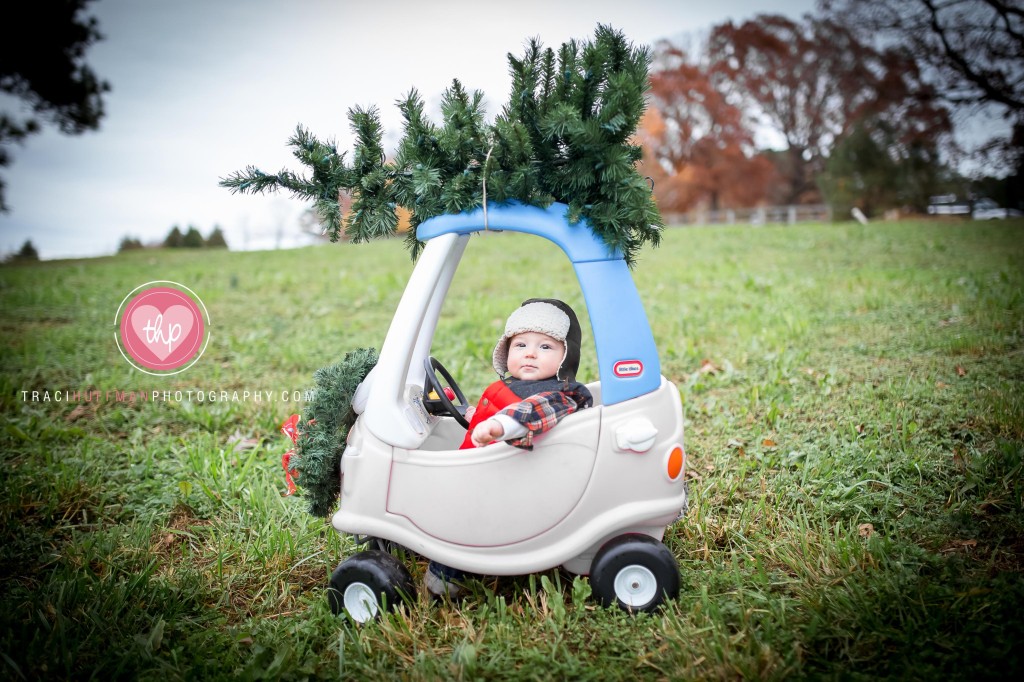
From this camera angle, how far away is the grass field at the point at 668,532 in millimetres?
2133

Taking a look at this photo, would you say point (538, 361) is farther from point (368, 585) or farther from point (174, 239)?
point (174, 239)

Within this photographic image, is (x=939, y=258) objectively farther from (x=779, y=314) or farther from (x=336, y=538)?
(x=336, y=538)

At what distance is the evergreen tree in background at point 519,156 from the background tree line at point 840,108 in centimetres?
28

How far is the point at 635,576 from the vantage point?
2.34 m

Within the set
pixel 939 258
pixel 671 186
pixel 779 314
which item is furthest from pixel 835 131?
pixel 779 314

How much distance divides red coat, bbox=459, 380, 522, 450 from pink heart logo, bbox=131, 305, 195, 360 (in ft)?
11.4

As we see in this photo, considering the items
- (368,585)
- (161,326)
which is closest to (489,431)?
(368,585)

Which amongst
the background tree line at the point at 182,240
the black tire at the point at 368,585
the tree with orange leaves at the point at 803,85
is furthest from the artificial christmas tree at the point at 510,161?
the tree with orange leaves at the point at 803,85

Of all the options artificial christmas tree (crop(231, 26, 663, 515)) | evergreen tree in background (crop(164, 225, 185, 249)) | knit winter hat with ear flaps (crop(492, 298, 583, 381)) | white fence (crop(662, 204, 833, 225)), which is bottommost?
knit winter hat with ear flaps (crop(492, 298, 583, 381))

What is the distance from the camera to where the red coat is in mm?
2510

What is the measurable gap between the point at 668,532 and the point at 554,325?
1056 millimetres

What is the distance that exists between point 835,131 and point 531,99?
93.3 feet

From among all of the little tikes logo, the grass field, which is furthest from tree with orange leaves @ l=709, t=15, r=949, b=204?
the little tikes logo

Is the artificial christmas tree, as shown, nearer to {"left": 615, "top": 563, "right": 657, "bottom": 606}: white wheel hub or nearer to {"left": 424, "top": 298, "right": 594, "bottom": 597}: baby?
{"left": 424, "top": 298, "right": 594, "bottom": 597}: baby
